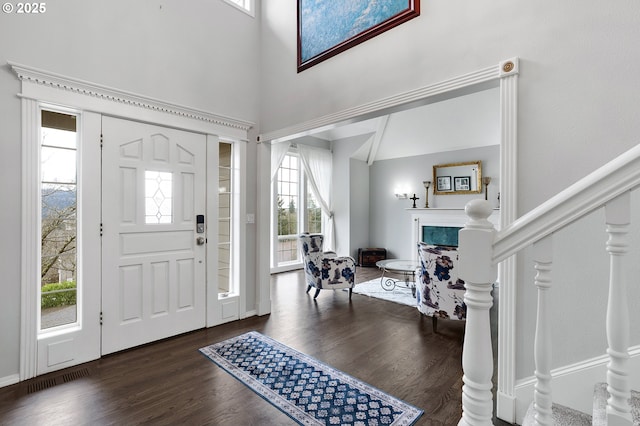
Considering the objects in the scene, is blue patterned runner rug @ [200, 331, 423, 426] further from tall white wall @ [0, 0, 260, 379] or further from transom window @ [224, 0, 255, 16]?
transom window @ [224, 0, 255, 16]

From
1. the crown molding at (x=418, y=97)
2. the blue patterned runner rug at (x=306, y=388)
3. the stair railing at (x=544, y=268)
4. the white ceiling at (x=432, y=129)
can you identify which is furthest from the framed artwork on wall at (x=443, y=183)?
the stair railing at (x=544, y=268)

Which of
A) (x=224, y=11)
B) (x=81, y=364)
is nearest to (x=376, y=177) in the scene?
(x=224, y=11)

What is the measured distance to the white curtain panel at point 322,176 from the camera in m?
6.86

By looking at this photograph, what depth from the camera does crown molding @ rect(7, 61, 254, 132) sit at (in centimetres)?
233

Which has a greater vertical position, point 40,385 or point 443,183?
point 443,183

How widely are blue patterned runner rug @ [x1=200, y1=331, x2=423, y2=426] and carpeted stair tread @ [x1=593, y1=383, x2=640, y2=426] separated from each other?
1009 millimetres

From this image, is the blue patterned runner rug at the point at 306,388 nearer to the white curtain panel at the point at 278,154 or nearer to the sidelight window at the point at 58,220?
the sidelight window at the point at 58,220

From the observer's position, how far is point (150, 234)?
3.00 m

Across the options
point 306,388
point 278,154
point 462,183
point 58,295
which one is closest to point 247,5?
point 278,154

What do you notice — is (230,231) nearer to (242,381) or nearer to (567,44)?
(242,381)

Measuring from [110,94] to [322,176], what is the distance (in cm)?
483

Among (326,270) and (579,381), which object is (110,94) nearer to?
(326,270)

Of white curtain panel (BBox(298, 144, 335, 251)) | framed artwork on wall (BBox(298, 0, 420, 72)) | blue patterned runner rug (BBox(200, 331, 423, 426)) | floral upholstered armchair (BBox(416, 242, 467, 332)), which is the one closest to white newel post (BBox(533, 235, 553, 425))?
blue patterned runner rug (BBox(200, 331, 423, 426))

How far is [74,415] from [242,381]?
1028 millimetres
